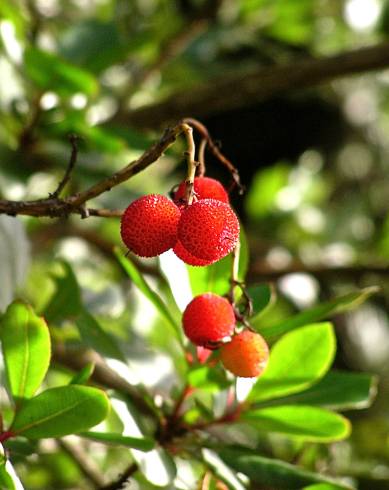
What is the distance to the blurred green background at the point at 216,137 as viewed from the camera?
140 cm

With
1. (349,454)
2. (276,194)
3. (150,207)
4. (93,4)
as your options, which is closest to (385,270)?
(349,454)

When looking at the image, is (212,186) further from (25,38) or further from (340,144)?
(340,144)

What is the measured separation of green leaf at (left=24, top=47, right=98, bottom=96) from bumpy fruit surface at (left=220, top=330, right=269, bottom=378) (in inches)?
24.3

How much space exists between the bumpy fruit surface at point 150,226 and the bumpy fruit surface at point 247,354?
15cm

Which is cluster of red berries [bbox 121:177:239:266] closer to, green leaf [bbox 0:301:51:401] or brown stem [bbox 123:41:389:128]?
green leaf [bbox 0:301:51:401]

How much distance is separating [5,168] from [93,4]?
4.05 feet

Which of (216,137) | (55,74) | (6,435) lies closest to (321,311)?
(6,435)

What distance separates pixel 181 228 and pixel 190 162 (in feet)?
0.21

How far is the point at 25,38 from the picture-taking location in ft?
5.73

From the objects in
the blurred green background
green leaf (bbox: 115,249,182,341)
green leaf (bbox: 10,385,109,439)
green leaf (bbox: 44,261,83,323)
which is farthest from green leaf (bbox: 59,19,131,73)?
green leaf (bbox: 10,385,109,439)

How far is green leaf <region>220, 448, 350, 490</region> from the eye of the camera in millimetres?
930

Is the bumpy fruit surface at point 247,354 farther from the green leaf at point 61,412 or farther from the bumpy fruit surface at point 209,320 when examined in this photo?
the green leaf at point 61,412

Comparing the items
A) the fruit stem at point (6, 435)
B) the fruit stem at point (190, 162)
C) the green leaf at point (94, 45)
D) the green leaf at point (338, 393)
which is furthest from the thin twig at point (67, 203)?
the green leaf at point (94, 45)

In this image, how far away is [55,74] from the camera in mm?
1333
